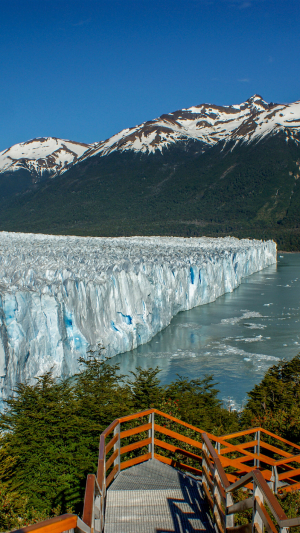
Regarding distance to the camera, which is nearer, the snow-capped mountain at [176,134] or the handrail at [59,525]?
the handrail at [59,525]

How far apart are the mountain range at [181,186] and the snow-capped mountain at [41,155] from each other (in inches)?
721

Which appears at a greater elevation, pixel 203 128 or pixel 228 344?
pixel 203 128

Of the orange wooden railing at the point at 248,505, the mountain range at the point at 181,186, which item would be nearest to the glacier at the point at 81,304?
the orange wooden railing at the point at 248,505

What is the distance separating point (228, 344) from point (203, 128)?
388 ft

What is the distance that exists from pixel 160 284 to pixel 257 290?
11.2 meters

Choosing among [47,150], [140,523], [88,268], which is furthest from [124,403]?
[47,150]

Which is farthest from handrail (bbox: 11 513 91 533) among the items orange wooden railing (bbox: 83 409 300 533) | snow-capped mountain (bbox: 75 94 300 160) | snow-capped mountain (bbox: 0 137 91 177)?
snow-capped mountain (bbox: 0 137 91 177)

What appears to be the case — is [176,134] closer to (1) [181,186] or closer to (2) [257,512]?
(1) [181,186]

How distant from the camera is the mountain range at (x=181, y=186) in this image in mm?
74625

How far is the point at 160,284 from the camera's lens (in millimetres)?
16547

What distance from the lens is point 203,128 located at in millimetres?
124438

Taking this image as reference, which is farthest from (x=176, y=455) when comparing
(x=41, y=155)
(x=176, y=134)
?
(x=41, y=155)

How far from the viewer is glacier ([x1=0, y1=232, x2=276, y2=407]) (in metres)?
8.92

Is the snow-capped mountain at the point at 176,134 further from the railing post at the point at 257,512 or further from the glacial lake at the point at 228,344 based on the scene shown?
the railing post at the point at 257,512
